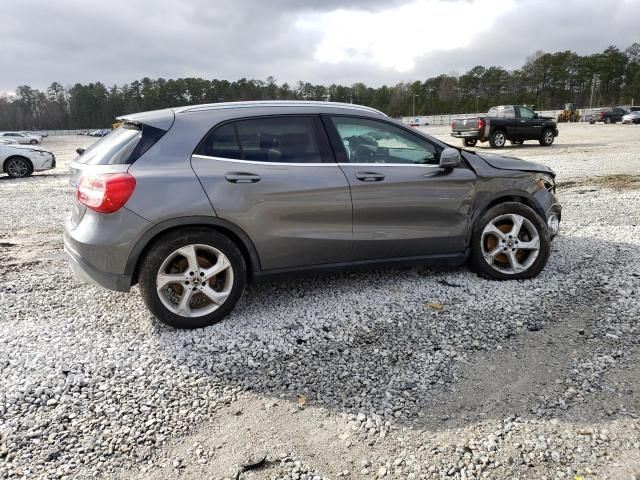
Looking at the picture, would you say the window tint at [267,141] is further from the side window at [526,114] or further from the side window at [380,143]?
the side window at [526,114]

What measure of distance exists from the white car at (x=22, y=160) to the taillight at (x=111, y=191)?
44.5ft

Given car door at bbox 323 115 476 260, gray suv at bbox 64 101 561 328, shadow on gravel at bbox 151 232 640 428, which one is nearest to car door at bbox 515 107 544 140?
shadow on gravel at bbox 151 232 640 428

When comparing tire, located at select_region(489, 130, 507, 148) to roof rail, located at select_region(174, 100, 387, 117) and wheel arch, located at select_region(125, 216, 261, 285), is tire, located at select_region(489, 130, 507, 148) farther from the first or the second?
wheel arch, located at select_region(125, 216, 261, 285)

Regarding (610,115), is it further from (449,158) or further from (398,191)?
(398,191)

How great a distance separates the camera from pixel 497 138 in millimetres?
21453

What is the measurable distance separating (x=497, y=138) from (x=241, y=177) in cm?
1995

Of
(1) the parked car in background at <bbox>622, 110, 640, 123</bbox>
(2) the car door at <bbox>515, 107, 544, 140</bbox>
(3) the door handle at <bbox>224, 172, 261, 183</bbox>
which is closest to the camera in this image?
(3) the door handle at <bbox>224, 172, 261, 183</bbox>

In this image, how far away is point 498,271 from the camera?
4609 mm

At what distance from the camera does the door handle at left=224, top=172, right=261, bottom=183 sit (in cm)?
372

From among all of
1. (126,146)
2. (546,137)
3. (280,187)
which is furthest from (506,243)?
(546,137)

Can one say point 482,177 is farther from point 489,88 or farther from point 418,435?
point 489,88

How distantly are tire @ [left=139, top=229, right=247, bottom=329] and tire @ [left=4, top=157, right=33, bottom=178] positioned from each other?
13.8 metres

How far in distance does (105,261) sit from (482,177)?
327cm

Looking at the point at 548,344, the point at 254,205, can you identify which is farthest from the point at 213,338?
the point at 548,344
